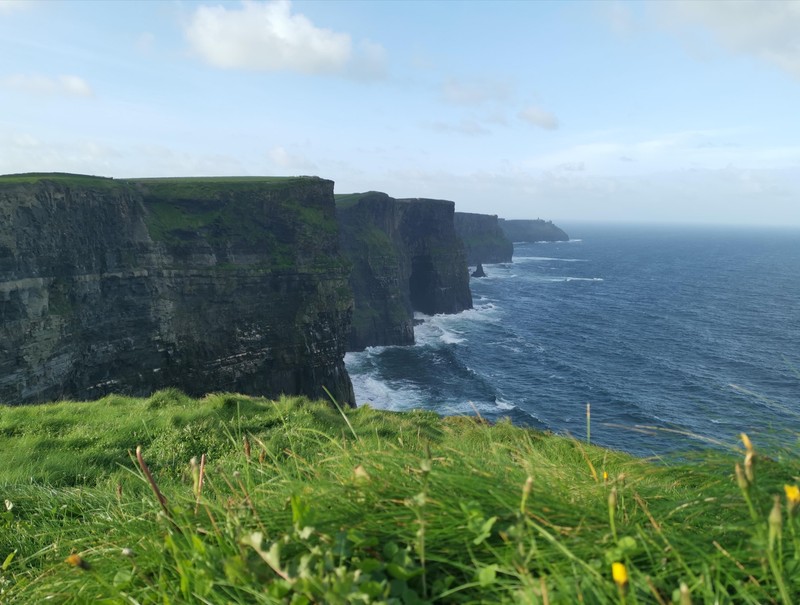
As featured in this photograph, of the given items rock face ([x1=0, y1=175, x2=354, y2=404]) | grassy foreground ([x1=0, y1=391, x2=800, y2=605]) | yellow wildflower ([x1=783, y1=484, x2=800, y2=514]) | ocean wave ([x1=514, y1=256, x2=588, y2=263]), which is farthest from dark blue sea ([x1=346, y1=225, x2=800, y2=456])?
ocean wave ([x1=514, y1=256, x2=588, y2=263])

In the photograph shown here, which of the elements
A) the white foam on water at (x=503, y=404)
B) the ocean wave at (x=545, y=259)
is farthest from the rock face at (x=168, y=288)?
the ocean wave at (x=545, y=259)

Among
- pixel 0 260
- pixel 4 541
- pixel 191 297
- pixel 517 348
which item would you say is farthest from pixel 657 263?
pixel 4 541

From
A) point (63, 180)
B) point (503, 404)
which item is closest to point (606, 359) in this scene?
point (503, 404)

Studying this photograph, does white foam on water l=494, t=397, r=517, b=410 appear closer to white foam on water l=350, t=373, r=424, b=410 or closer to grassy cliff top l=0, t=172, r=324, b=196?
white foam on water l=350, t=373, r=424, b=410

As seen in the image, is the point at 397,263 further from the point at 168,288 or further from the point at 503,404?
the point at 168,288

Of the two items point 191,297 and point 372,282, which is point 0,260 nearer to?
point 191,297
